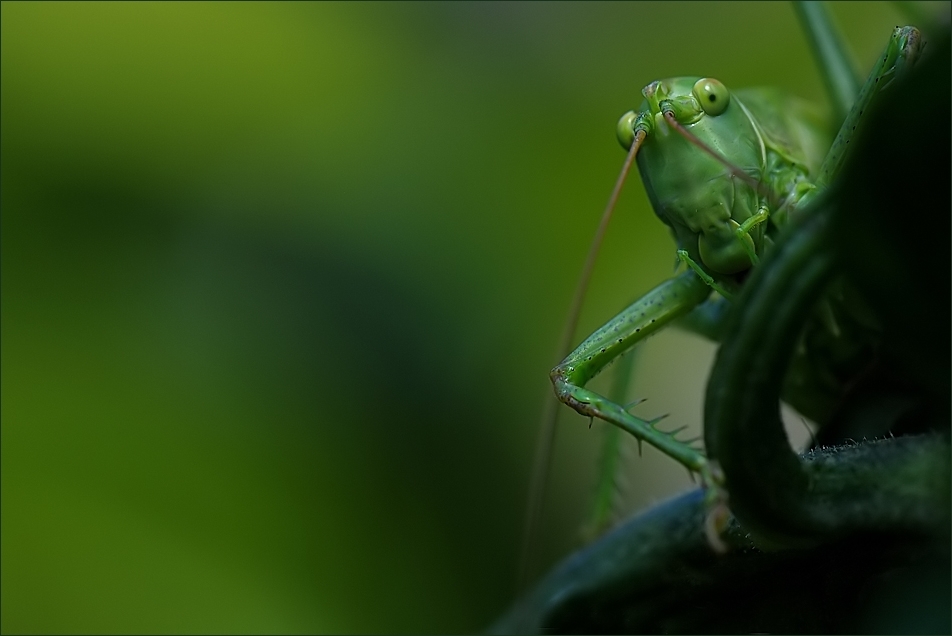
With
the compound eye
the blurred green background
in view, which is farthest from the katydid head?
the blurred green background

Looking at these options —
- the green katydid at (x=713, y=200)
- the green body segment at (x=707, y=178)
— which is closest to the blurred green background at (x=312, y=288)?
the green katydid at (x=713, y=200)

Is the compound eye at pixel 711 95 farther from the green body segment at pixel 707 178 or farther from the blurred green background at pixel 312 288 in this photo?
the blurred green background at pixel 312 288

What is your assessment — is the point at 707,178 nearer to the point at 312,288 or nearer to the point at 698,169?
the point at 698,169

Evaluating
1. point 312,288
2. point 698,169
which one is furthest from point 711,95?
point 312,288

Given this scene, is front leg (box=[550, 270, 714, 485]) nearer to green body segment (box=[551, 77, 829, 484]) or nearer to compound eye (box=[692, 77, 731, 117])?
green body segment (box=[551, 77, 829, 484])

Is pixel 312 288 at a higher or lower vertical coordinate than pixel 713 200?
lower

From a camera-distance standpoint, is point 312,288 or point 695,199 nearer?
point 695,199

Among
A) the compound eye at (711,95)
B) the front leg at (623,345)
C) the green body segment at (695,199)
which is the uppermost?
the compound eye at (711,95)

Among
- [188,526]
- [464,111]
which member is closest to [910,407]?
[188,526]
